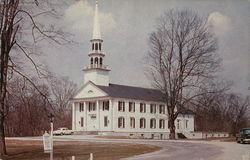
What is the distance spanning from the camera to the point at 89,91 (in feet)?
150

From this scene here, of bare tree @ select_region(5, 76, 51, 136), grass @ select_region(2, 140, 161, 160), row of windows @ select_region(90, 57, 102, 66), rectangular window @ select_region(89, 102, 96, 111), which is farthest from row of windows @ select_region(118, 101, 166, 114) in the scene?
bare tree @ select_region(5, 76, 51, 136)

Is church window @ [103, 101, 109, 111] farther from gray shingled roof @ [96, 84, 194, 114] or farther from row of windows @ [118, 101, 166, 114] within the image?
row of windows @ [118, 101, 166, 114]

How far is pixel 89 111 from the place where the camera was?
46.0m

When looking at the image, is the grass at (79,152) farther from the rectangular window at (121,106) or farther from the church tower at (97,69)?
the church tower at (97,69)

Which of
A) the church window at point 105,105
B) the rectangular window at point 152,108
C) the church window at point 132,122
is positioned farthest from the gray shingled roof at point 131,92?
the church window at point 132,122

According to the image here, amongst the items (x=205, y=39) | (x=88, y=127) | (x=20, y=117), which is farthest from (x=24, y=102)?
(x=88, y=127)

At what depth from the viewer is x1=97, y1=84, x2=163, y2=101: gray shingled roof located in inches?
1766

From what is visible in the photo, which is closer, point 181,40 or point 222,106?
point 181,40

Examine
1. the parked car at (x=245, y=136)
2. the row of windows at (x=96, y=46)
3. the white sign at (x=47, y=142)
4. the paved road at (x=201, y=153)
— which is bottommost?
the paved road at (x=201, y=153)

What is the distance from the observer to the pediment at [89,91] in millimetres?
44500

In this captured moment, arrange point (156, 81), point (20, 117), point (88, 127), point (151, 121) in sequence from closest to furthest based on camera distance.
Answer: point (20, 117)
point (156, 81)
point (88, 127)
point (151, 121)

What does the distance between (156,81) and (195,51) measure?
4340 mm

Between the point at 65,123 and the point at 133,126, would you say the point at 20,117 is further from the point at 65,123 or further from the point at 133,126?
the point at 65,123

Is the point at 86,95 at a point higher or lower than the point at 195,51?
lower
